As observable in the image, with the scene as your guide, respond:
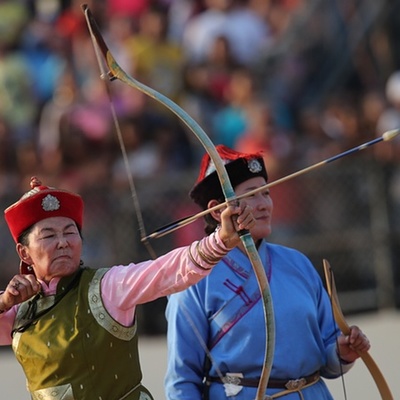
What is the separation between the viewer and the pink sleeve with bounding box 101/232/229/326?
4.09 m

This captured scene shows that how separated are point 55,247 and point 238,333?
32.8 inches

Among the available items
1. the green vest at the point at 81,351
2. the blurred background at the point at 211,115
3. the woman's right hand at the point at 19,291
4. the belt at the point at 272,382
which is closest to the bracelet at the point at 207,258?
the green vest at the point at 81,351

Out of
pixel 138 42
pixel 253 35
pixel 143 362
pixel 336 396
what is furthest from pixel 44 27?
pixel 336 396

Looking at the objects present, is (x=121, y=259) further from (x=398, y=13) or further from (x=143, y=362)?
(x=398, y=13)

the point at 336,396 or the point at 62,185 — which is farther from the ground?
the point at 62,185

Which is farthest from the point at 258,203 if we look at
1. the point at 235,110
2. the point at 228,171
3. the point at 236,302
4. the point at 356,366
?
the point at 235,110

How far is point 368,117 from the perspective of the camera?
10.3 meters

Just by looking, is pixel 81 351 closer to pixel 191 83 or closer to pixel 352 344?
pixel 352 344

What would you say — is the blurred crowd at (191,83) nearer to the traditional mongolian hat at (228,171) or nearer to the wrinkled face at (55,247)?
the traditional mongolian hat at (228,171)

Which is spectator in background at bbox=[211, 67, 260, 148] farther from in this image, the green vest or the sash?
the green vest

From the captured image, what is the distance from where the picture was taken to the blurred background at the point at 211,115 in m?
9.83

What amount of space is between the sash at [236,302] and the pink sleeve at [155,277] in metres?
0.60

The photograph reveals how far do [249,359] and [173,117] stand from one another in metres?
5.75

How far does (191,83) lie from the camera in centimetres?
1062
